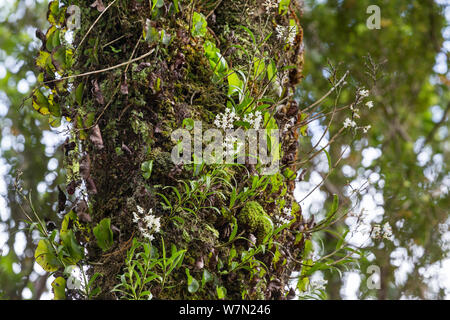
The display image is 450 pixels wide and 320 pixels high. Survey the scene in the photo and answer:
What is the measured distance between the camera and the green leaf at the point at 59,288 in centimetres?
132

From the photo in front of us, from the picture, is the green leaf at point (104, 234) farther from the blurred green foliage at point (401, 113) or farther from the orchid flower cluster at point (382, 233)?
the blurred green foliage at point (401, 113)

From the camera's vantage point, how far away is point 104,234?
1.28 metres

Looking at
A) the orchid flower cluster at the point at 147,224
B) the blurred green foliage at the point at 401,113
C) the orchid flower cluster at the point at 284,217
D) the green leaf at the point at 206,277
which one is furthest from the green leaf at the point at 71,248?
the blurred green foliage at the point at 401,113

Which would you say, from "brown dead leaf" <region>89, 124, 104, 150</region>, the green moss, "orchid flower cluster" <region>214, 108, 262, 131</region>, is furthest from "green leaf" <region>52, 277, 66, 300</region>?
"orchid flower cluster" <region>214, 108, 262, 131</region>

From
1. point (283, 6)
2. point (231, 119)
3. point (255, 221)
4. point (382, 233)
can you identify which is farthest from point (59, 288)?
point (283, 6)

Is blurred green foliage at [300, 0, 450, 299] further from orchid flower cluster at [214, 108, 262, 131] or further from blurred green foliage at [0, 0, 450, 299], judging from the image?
orchid flower cluster at [214, 108, 262, 131]

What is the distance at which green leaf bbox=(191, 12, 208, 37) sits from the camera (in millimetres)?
1552

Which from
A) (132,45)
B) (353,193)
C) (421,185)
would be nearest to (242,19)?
(132,45)

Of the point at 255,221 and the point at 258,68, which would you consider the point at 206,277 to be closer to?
the point at 255,221

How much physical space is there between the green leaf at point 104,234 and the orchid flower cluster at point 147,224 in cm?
9

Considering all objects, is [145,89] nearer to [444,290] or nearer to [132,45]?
[132,45]

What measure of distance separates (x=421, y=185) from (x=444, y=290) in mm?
992

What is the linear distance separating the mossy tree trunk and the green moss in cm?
2
